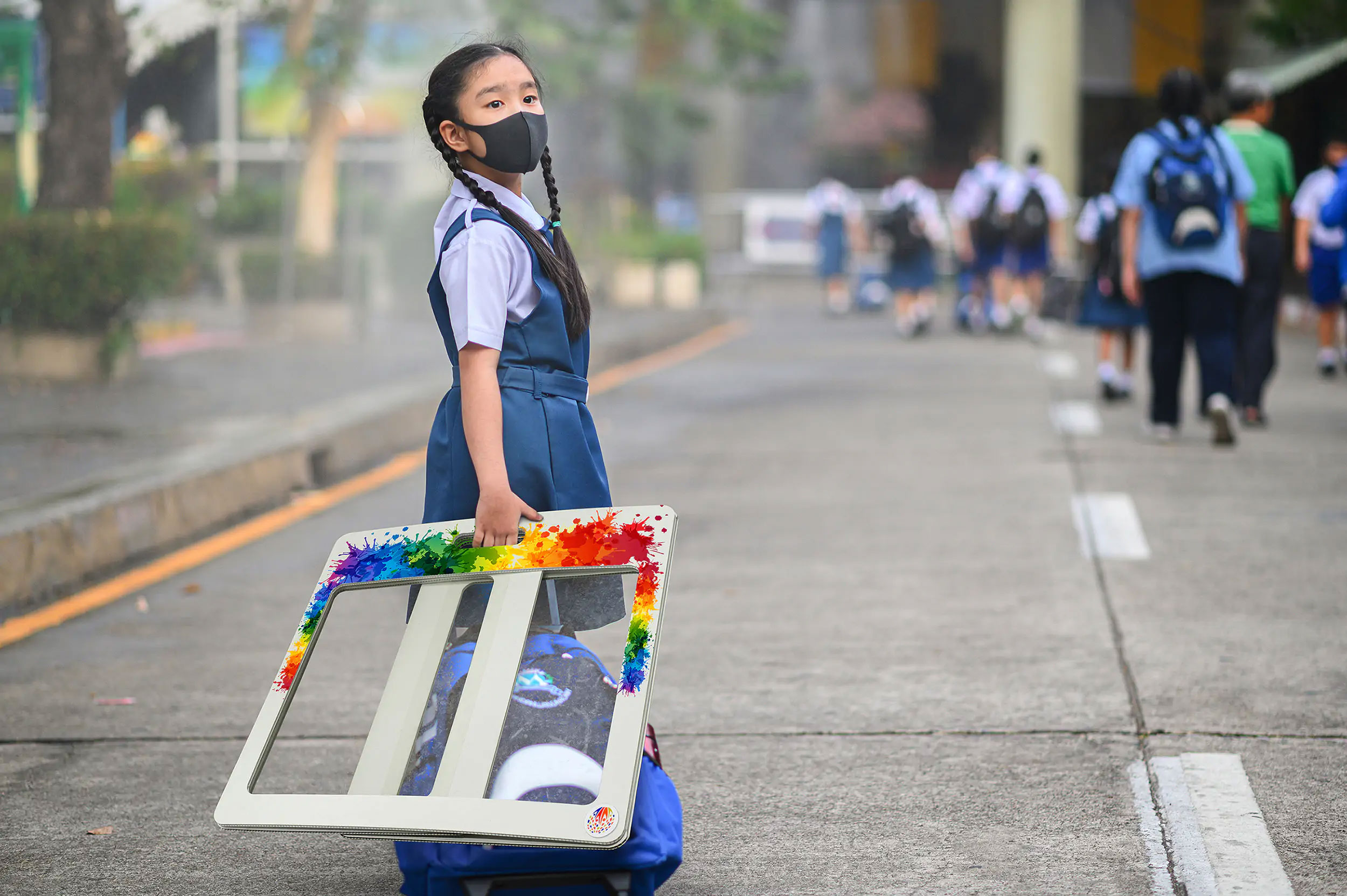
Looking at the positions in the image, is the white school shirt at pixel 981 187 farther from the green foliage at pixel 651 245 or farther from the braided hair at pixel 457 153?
the braided hair at pixel 457 153

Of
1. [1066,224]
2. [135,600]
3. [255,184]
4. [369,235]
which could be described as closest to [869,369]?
[369,235]

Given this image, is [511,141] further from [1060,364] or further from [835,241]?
[835,241]

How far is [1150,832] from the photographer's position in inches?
160

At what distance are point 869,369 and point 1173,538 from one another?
883 centimetres

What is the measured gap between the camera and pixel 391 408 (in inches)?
445

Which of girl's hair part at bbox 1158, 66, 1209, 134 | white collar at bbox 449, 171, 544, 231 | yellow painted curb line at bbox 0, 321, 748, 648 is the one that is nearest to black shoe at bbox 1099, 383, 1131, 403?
girl's hair part at bbox 1158, 66, 1209, 134

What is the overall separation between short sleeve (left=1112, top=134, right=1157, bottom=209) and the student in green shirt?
38.3 inches

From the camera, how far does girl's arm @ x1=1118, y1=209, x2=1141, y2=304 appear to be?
10141 millimetres

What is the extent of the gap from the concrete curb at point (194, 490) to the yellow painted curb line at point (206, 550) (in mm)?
83

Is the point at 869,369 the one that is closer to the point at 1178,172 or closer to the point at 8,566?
the point at 1178,172

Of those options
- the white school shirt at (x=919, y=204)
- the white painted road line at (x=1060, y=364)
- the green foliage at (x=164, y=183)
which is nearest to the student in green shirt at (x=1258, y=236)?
the white painted road line at (x=1060, y=364)

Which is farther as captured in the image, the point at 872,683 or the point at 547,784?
the point at 872,683

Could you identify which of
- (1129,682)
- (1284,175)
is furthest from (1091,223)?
(1129,682)

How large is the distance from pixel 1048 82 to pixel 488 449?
3165 cm
